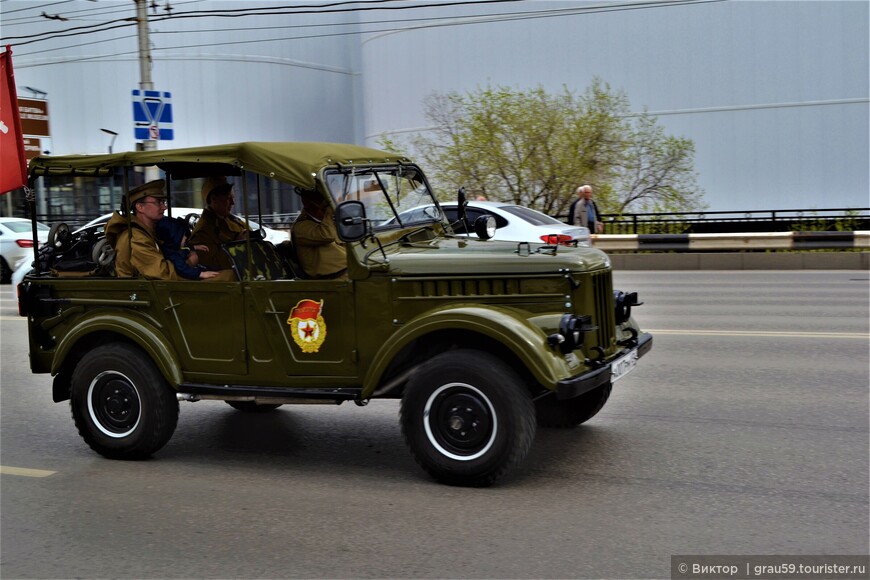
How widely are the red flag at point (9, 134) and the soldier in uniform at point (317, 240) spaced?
2.26 m

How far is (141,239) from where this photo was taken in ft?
21.7

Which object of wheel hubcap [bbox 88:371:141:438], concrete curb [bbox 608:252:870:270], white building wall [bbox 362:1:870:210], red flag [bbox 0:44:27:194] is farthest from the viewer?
white building wall [bbox 362:1:870:210]

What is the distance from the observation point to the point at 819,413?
23.3 feet

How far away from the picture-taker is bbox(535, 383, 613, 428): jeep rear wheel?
6855mm

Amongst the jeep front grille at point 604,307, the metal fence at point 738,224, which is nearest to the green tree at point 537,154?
the metal fence at point 738,224

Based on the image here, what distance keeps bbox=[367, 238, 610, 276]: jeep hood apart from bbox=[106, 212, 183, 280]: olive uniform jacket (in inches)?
61.5

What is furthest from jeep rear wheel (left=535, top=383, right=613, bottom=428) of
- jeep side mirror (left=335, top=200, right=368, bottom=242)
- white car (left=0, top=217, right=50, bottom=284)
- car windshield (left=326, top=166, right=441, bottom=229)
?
white car (left=0, top=217, right=50, bottom=284)

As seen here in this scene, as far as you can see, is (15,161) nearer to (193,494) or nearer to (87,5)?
(193,494)

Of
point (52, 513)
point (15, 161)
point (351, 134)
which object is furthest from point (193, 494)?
point (351, 134)

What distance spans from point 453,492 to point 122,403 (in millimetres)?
2474

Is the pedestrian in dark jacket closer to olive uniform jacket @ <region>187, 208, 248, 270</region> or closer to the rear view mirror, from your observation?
the rear view mirror

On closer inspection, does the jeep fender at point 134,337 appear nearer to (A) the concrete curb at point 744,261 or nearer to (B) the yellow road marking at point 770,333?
(B) the yellow road marking at point 770,333

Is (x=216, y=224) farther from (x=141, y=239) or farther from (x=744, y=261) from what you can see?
(x=744, y=261)

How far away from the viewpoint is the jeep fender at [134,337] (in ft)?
21.1
